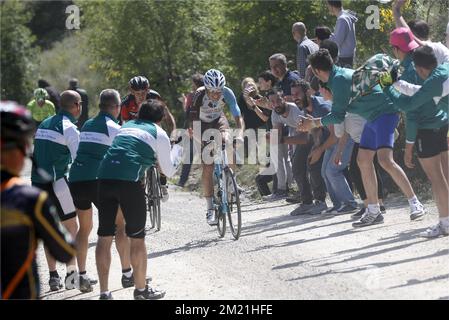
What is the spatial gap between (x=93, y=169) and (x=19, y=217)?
14.9 ft

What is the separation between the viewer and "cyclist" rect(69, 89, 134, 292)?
1040 centimetres

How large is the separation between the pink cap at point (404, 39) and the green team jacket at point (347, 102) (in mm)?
654

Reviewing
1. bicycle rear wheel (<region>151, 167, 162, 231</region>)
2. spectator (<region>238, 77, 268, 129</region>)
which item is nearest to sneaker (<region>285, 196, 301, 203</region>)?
spectator (<region>238, 77, 268, 129</region>)

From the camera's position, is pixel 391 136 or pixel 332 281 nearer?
pixel 332 281

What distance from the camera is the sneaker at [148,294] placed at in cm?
969

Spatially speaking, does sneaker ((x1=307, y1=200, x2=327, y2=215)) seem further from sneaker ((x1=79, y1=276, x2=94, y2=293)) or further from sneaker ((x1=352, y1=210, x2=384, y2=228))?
sneaker ((x1=79, y1=276, x2=94, y2=293))

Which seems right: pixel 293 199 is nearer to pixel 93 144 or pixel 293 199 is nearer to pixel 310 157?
pixel 310 157

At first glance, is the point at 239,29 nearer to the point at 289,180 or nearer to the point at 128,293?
the point at 289,180

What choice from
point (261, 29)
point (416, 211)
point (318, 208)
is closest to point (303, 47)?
point (318, 208)

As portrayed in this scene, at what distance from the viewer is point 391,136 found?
12594mm

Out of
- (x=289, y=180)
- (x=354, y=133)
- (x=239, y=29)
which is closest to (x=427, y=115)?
(x=354, y=133)

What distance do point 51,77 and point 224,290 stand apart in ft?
111

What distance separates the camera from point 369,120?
12562 millimetres
